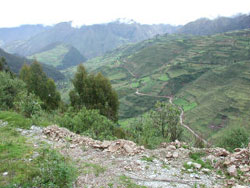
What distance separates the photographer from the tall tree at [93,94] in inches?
1668

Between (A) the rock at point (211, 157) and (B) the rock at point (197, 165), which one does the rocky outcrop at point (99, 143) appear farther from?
(A) the rock at point (211, 157)

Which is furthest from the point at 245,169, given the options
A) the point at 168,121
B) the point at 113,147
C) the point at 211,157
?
the point at 168,121

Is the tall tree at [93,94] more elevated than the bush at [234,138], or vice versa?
the tall tree at [93,94]

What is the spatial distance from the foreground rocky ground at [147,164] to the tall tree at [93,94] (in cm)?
2565

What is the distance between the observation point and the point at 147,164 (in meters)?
13.1

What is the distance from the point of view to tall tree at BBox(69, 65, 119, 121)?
1668 inches

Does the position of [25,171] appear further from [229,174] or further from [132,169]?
[229,174]

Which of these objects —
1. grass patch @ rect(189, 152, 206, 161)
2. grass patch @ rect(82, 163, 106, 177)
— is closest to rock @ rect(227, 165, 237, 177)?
grass patch @ rect(189, 152, 206, 161)

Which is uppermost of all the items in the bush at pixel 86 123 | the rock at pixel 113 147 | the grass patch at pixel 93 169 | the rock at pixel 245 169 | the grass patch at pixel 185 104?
the grass patch at pixel 93 169

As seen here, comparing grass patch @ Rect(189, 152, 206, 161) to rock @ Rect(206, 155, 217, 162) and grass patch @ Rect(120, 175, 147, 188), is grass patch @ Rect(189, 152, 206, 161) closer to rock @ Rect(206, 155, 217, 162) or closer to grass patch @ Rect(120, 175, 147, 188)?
rock @ Rect(206, 155, 217, 162)

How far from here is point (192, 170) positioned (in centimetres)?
1226

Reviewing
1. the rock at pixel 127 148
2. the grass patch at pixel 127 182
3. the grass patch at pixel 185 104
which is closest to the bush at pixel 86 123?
the rock at pixel 127 148

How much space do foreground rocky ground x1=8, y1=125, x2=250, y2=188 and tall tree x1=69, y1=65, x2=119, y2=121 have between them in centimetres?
2565

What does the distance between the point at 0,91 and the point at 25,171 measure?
23.9 metres
